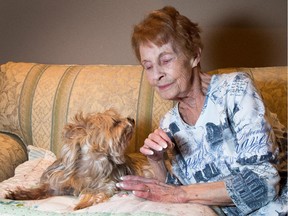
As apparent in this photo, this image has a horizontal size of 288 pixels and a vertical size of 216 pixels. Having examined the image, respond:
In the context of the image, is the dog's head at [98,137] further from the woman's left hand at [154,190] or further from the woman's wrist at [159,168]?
the woman's left hand at [154,190]

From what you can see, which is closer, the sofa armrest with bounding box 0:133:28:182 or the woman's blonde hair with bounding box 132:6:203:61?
the woman's blonde hair with bounding box 132:6:203:61

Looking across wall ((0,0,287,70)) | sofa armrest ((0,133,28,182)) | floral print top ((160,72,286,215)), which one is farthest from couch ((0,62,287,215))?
floral print top ((160,72,286,215))

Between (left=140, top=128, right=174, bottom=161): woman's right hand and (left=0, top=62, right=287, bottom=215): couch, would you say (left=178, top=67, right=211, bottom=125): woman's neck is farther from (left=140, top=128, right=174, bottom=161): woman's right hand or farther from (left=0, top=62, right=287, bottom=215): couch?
(left=0, top=62, right=287, bottom=215): couch

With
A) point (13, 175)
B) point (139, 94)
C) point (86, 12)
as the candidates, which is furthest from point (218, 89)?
point (86, 12)

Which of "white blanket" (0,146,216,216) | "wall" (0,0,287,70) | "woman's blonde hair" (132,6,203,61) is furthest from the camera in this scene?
"wall" (0,0,287,70)

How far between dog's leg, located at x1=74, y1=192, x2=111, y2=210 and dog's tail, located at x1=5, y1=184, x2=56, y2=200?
0.19 meters

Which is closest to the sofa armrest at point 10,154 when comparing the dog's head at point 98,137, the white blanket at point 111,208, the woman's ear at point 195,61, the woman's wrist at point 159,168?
the dog's head at point 98,137

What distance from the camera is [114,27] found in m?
2.58

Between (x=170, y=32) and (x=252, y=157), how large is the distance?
0.53 meters

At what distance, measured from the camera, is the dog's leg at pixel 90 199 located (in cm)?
140

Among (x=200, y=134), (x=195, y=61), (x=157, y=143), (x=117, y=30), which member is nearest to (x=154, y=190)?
(x=157, y=143)

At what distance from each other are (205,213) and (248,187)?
5.9 inches

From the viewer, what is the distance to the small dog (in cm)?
164

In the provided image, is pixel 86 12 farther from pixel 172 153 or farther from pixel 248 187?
pixel 248 187
